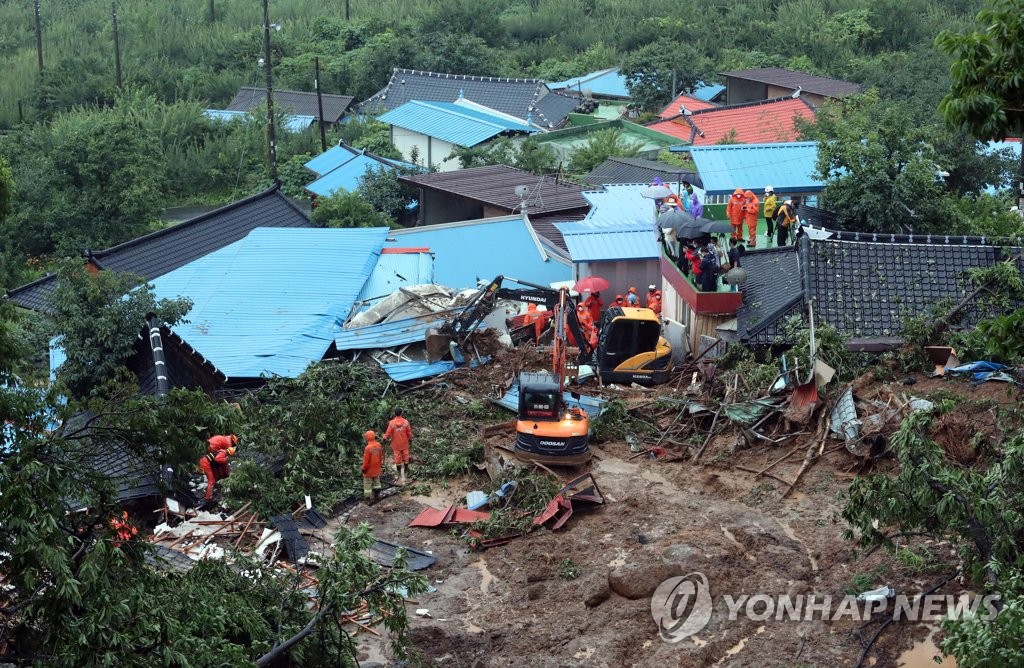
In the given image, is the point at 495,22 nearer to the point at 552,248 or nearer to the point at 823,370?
the point at 552,248

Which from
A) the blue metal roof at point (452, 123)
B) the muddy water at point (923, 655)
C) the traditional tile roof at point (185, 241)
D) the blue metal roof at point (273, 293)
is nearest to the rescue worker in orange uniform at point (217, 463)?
the blue metal roof at point (273, 293)

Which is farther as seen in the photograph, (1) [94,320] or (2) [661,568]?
(1) [94,320]

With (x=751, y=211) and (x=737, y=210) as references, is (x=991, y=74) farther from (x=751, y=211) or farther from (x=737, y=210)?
(x=751, y=211)

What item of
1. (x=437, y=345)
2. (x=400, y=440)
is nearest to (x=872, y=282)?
(x=437, y=345)

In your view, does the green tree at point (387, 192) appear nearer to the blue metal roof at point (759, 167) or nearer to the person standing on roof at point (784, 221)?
the blue metal roof at point (759, 167)

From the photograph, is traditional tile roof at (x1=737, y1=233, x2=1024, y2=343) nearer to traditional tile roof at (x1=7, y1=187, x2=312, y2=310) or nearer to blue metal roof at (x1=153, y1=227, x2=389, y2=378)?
blue metal roof at (x1=153, y1=227, x2=389, y2=378)

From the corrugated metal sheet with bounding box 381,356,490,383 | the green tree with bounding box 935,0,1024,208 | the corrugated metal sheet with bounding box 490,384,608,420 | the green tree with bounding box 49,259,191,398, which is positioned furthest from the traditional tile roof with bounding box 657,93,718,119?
the green tree with bounding box 935,0,1024,208
